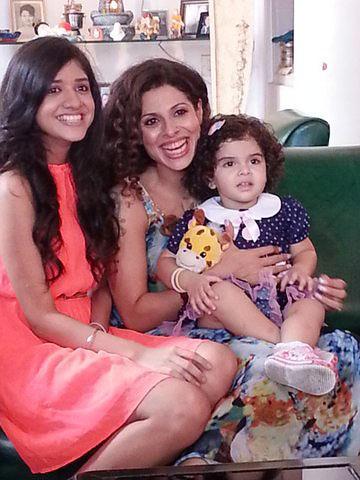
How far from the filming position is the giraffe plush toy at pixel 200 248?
1854 mm

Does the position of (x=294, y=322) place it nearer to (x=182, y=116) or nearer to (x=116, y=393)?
(x=116, y=393)

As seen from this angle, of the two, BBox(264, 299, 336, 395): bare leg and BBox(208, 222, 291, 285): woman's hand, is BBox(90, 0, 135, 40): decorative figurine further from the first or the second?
BBox(264, 299, 336, 395): bare leg

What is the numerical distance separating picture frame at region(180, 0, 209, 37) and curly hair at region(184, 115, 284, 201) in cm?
283

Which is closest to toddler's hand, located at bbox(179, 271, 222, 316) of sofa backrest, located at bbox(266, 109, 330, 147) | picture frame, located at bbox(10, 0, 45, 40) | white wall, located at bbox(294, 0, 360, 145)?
sofa backrest, located at bbox(266, 109, 330, 147)

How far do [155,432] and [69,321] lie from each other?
1.10 ft

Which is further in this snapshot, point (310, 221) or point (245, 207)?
point (310, 221)

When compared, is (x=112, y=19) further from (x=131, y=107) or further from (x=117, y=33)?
(x=131, y=107)

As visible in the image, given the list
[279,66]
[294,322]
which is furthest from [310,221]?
[279,66]

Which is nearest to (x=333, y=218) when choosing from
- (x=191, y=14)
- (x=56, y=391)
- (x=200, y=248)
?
(x=200, y=248)

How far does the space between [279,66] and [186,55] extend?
568 millimetres

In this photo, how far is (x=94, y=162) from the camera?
1835 mm

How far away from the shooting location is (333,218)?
2.10 metres

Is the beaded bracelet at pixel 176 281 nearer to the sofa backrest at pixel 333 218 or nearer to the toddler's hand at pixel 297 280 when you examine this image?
the toddler's hand at pixel 297 280

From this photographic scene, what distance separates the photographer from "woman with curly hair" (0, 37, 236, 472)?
1476 millimetres
